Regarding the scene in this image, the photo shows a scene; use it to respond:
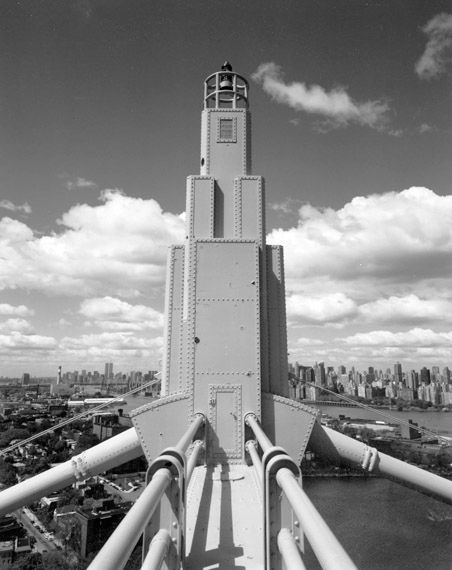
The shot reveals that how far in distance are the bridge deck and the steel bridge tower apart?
0.04ft

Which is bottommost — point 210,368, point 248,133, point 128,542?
point 128,542

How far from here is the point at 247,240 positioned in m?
5.61

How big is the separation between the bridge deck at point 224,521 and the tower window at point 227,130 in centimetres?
509

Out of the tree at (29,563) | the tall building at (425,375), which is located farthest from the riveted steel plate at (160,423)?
the tall building at (425,375)

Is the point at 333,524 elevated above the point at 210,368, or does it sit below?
below

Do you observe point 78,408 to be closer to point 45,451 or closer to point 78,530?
point 45,451

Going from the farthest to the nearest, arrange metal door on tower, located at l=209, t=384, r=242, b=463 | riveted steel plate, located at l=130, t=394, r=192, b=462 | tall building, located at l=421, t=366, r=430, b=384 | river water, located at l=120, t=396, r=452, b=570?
tall building, located at l=421, t=366, r=430, b=384, river water, located at l=120, t=396, r=452, b=570, metal door on tower, located at l=209, t=384, r=242, b=463, riveted steel plate, located at l=130, t=394, r=192, b=462

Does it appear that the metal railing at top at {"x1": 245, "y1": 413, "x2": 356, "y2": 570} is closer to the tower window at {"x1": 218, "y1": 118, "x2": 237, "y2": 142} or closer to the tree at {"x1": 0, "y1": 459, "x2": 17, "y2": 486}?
the tower window at {"x1": 218, "y1": 118, "x2": 237, "y2": 142}

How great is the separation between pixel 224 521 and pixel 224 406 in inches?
69.0

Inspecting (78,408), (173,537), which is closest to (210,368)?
(173,537)

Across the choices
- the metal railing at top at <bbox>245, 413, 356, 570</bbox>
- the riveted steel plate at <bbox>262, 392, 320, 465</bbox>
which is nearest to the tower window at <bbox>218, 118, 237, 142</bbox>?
the riveted steel plate at <bbox>262, 392, 320, 465</bbox>

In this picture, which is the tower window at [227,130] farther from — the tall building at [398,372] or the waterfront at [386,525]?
the tall building at [398,372]

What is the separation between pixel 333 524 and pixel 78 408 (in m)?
99.7

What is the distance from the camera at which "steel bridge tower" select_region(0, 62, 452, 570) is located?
2.78 m
